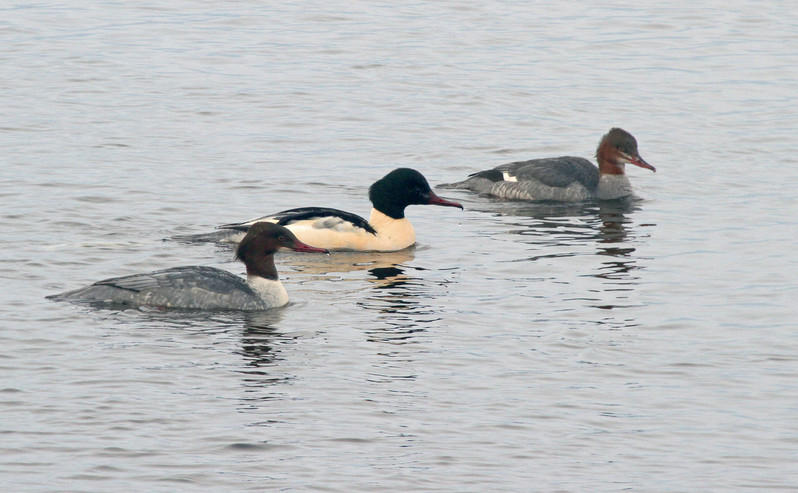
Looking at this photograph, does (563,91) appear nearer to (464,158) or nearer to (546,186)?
(464,158)

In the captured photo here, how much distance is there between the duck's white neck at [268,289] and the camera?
570 inches

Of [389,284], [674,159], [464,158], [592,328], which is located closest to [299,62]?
[464,158]

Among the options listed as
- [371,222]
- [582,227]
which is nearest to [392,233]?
[371,222]

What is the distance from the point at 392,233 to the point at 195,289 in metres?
4.15

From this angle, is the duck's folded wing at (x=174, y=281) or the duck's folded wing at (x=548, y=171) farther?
the duck's folded wing at (x=548, y=171)

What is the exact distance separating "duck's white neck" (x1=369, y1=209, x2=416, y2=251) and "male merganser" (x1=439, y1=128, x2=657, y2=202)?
136 inches

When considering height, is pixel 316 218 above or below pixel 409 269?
above

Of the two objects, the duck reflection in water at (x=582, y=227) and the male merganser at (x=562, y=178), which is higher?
the male merganser at (x=562, y=178)

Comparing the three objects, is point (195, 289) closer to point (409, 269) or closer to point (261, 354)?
point (261, 354)

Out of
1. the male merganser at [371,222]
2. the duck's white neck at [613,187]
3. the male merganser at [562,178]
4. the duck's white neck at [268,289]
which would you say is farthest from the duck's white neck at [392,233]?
the duck's white neck at [613,187]

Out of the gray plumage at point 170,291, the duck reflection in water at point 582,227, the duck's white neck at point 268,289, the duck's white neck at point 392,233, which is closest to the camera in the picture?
the gray plumage at point 170,291

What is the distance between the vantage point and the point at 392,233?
17703 millimetres

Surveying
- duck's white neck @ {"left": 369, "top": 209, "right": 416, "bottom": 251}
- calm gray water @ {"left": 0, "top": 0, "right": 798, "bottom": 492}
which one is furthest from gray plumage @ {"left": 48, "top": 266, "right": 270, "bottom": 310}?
duck's white neck @ {"left": 369, "top": 209, "right": 416, "bottom": 251}

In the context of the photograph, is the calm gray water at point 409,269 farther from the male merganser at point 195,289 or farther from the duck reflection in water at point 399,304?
the male merganser at point 195,289
